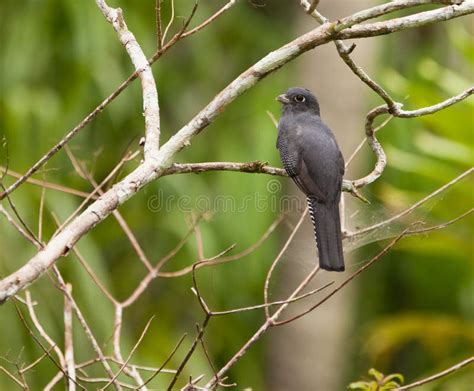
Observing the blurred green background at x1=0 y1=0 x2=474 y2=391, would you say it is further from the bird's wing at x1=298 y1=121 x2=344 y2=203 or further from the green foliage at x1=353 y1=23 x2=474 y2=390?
the bird's wing at x1=298 y1=121 x2=344 y2=203

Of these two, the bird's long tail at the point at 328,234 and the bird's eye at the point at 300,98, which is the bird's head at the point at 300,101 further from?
the bird's long tail at the point at 328,234

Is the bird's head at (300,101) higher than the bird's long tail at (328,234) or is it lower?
higher

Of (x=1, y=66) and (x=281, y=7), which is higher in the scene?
(x=281, y=7)

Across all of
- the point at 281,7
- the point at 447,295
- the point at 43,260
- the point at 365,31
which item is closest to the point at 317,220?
the point at 365,31

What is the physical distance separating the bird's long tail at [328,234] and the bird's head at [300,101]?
31.2 inches

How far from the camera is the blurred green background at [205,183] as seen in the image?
21.0 feet

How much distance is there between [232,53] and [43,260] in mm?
6541

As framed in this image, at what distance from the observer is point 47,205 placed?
621 cm

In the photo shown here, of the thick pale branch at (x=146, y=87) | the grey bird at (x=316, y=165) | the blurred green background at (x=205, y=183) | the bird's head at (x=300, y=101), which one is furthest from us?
the blurred green background at (x=205, y=183)

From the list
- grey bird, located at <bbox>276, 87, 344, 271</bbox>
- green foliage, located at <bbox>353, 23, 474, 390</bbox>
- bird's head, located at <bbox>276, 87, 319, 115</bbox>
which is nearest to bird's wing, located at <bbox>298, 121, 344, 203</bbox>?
grey bird, located at <bbox>276, 87, 344, 271</bbox>

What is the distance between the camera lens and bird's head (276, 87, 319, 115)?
4086mm

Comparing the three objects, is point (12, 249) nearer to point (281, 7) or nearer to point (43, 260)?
point (43, 260)

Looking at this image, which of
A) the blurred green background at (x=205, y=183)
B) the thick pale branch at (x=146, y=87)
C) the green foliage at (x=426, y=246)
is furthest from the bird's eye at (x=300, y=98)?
the blurred green background at (x=205, y=183)

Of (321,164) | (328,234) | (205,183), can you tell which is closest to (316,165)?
(321,164)
